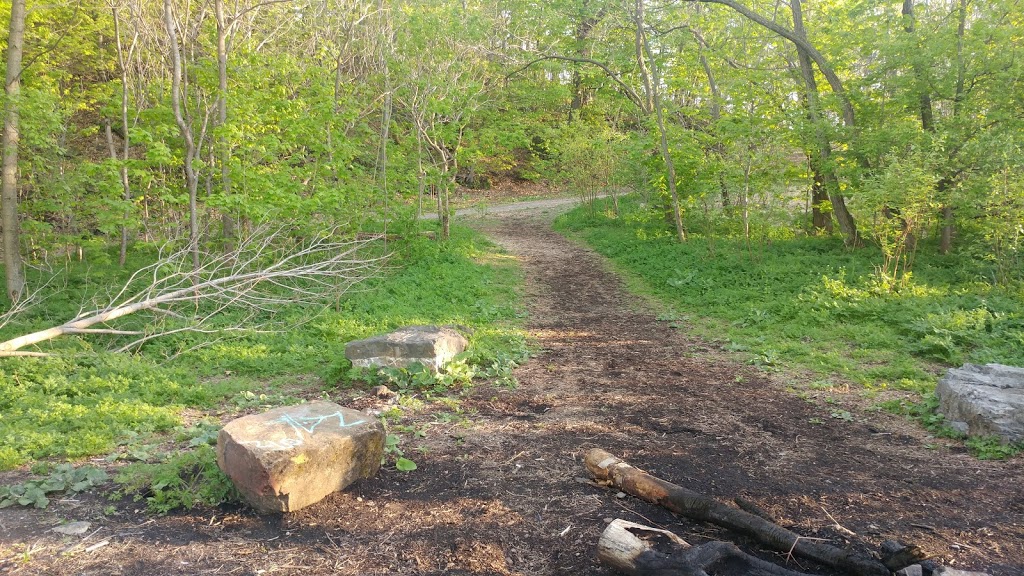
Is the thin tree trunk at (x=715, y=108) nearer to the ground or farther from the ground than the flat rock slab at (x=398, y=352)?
farther from the ground

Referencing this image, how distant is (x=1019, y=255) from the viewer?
8789 millimetres

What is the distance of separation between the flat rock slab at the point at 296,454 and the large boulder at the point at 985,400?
15.0 feet

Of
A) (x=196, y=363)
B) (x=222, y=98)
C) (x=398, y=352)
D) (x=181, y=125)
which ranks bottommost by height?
(x=196, y=363)

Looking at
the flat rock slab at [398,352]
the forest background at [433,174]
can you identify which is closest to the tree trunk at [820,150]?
the forest background at [433,174]

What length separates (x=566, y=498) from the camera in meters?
4.16

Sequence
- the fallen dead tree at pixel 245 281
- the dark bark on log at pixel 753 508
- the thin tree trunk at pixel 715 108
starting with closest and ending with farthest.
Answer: the dark bark on log at pixel 753 508 → the fallen dead tree at pixel 245 281 → the thin tree trunk at pixel 715 108

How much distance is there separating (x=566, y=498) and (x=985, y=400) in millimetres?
3464

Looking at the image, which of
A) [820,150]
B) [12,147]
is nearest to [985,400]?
[820,150]

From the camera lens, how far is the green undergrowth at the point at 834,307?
6789 mm

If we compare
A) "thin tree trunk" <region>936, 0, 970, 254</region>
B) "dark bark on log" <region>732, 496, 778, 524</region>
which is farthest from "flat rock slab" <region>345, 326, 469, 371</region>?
"thin tree trunk" <region>936, 0, 970, 254</region>

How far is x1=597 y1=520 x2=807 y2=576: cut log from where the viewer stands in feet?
10.1

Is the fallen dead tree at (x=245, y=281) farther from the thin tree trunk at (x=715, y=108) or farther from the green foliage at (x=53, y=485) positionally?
the thin tree trunk at (x=715, y=108)

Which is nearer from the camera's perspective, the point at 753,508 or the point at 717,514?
the point at 717,514

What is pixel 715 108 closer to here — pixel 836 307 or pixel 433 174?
pixel 433 174
